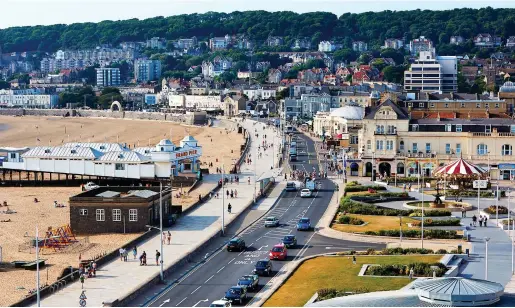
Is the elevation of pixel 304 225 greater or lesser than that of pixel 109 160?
lesser

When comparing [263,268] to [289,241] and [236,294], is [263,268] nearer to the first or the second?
[236,294]

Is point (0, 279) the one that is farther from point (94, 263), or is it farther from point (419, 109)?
point (419, 109)

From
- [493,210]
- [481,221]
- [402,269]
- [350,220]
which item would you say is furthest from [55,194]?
[402,269]

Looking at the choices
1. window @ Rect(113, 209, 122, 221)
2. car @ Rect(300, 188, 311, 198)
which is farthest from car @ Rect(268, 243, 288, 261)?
car @ Rect(300, 188, 311, 198)

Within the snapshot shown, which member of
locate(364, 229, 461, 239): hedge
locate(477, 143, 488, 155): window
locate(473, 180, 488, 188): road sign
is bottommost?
locate(364, 229, 461, 239): hedge

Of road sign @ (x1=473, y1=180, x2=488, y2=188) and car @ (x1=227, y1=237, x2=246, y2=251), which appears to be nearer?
car @ (x1=227, y1=237, x2=246, y2=251)

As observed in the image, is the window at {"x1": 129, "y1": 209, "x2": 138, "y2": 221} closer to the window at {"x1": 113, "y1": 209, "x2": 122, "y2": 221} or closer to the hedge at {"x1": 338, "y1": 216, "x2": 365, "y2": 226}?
the window at {"x1": 113, "y1": 209, "x2": 122, "y2": 221}
